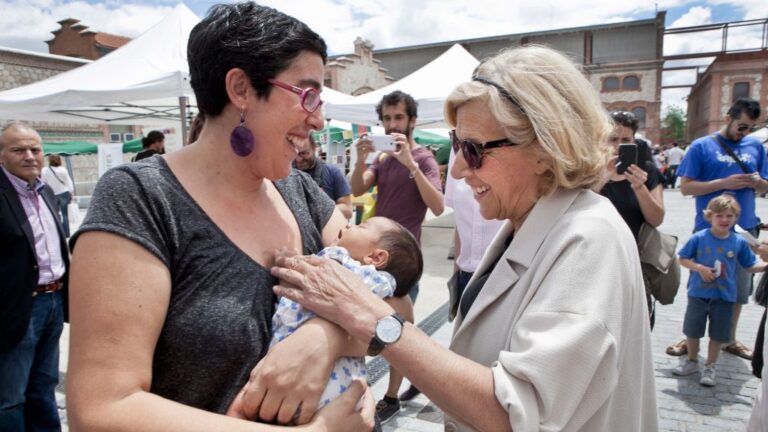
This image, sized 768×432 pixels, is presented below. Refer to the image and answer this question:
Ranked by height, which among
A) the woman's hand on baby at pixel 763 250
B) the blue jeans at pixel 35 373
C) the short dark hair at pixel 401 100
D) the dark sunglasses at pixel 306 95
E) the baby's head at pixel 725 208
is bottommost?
the blue jeans at pixel 35 373

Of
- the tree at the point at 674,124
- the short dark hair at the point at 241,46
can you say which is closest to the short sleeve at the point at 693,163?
the short dark hair at the point at 241,46

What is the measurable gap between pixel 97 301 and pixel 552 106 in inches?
49.8

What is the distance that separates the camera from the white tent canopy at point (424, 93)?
783 cm

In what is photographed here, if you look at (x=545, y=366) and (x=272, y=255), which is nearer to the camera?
(x=545, y=366)

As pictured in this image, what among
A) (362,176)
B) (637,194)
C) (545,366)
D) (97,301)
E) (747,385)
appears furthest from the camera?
(362,176)

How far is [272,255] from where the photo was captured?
1.41m

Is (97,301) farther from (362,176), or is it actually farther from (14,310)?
(362,176)

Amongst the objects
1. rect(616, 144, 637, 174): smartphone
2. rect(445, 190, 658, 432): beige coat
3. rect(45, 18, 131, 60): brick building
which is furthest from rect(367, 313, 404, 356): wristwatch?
rect(45, 18, 131, 60): brick building

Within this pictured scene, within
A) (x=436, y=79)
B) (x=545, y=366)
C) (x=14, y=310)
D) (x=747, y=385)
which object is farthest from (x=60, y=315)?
(x=436, y=79)

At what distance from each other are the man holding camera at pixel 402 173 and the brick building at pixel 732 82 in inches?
1841

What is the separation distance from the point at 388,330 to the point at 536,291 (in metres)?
0.41

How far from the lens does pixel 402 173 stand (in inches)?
167

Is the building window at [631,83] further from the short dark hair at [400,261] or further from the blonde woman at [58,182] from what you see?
the short dark hair at [400,261]

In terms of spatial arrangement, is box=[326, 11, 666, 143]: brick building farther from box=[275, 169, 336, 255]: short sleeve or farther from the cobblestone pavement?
box=[275, 169, 336, 255]: short sleeve
